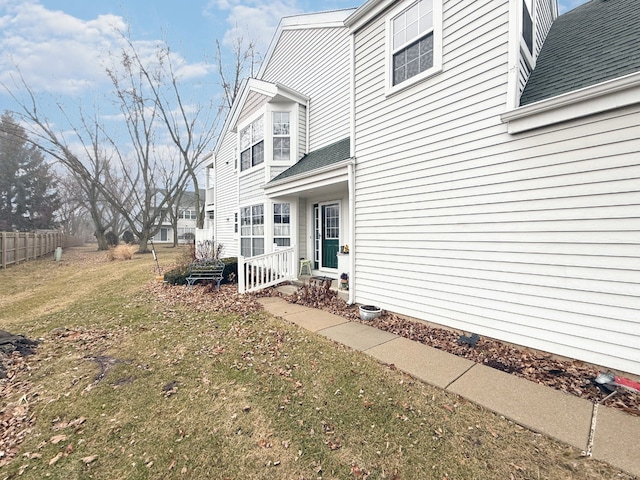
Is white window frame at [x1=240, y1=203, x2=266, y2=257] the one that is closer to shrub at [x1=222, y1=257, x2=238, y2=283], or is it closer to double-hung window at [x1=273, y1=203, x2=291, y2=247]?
double-hung window at [x1=273, y1=203, x2=291, y2=247]

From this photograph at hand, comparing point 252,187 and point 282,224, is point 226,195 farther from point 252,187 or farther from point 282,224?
point 282,224

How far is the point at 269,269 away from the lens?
8.09m

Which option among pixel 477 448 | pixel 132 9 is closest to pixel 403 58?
pixel 477 448

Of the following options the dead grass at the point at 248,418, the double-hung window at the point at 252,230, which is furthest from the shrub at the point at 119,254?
the dead grass at the point at 248,418

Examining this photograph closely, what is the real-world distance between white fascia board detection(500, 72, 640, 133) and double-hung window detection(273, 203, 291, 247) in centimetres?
643

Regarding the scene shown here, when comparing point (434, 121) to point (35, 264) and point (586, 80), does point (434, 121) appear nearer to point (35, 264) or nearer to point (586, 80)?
point (586, 80)

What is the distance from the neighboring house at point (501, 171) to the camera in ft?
10.3

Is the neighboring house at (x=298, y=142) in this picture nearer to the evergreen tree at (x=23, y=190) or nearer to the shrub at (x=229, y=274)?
the shrub at (x=229, y=274)

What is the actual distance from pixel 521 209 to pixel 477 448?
2.97m

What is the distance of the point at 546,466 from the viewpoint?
206 centimetres

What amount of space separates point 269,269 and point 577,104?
7086mm

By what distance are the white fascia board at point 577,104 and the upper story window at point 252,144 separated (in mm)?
7756

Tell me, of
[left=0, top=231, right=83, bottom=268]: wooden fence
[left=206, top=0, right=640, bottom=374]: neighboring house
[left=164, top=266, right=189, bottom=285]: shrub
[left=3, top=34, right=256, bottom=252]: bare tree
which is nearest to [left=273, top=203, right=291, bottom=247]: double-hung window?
[left=206, top=0, right=640, bottom=374]: neighboring house

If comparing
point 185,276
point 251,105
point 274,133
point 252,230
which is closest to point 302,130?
point 274,133
